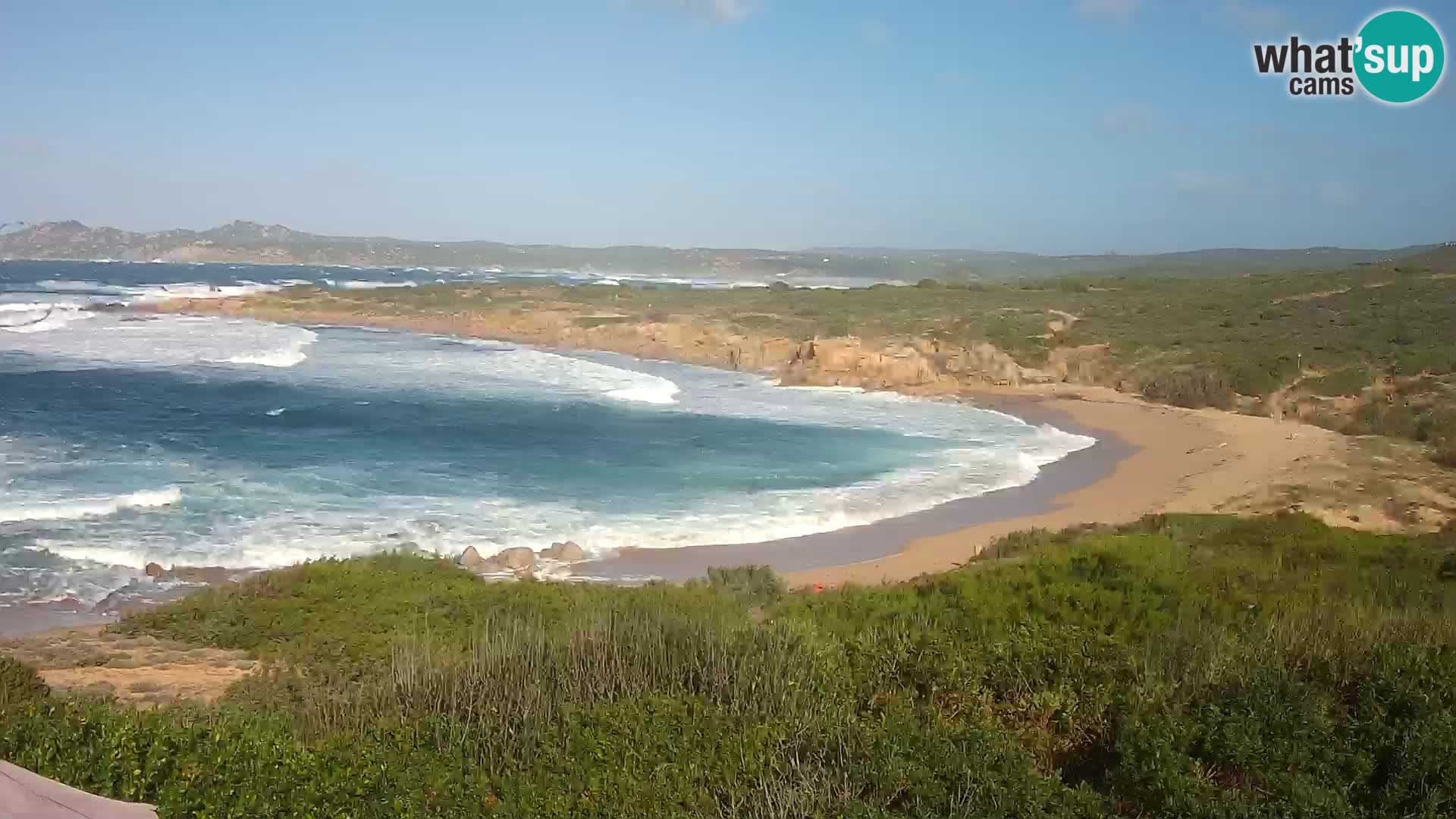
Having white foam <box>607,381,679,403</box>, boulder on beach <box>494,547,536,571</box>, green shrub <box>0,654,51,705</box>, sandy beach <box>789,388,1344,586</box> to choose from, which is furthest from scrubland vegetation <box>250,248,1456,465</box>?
green shrub <box>0,654,51,705</box>

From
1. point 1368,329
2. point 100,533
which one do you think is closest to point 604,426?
point 100,533

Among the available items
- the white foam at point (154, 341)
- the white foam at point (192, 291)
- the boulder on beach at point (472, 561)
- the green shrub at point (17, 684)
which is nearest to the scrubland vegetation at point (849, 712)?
the green shrub at point (17, 684)

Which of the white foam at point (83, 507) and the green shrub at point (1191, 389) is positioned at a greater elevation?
the green shrub at point (1191, 389)

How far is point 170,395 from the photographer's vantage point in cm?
Answer: 3184

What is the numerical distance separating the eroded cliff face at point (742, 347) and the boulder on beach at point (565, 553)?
25058 millimetres

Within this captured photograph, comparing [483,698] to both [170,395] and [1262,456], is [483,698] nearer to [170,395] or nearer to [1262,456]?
[1262,456]

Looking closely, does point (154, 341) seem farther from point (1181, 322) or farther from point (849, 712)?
point (849, 712)

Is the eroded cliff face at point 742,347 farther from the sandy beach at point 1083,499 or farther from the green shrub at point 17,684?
the green shrub at point 17,684

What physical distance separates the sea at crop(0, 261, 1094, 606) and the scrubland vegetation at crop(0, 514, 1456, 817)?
7259 mm

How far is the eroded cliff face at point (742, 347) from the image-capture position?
139 ft

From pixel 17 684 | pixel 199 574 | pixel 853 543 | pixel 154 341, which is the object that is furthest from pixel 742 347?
pixel 17 684

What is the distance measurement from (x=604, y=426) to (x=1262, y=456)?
670 inches

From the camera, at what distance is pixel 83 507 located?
18.6m

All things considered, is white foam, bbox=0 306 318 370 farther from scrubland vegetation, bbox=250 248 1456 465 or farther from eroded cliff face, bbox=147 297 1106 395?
scrubland vegetation, bbox=250 248 1456 465
